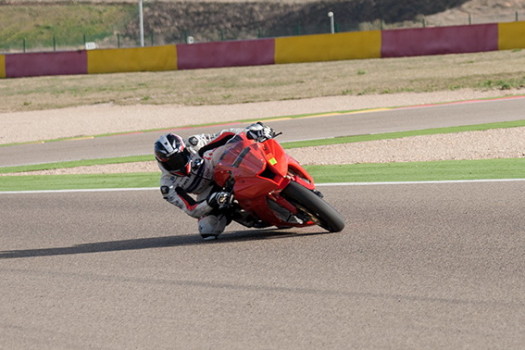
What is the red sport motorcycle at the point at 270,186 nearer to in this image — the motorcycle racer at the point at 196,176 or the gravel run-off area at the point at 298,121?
the motorcycle racer at the point at 196,176

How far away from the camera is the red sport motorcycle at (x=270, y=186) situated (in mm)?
8617

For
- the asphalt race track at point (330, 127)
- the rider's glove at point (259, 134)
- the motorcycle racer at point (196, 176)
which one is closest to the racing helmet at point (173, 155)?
the motorcycle racer at point (196, 176)

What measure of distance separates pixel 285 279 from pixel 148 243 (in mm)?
2461

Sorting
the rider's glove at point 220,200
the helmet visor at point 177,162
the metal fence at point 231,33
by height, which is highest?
the metal fence at point 231,33

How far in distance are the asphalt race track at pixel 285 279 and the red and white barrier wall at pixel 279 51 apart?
70.8 ft

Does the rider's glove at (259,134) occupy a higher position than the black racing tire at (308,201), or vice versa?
the rider's glove at (259,134)

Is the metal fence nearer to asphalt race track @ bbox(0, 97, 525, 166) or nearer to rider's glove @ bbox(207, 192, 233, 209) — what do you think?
asphalt race track @ bbox(0, 97, 525, 166)

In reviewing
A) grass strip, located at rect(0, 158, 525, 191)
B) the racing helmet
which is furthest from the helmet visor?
grass strip, located at rect(0, 158, 525, 191)

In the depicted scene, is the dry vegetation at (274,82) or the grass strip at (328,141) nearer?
the grass strip at (328,141)

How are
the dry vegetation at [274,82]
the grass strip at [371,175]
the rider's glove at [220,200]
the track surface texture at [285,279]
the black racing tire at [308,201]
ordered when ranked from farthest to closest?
1. the dry vegetation at [274,82]
2. the grass strip at [371,175]
3. the rider's glove at [220,200]
4. the black racing tire at [308,201]
5. the track surface texture at [285,279]

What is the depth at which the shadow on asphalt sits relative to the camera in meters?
9.32

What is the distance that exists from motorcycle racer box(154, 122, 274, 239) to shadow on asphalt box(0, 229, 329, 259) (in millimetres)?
204

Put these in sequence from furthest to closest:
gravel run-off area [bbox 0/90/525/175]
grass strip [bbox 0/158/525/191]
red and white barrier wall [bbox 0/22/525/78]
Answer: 1. red and white barrier wall [bbox 0/22/525/78]
2. gravel run-off area [bbox 0/90/525/175]
3. grass strip [bbox 0/158/525/191]

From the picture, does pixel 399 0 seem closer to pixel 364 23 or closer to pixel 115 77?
pixel 364 23
